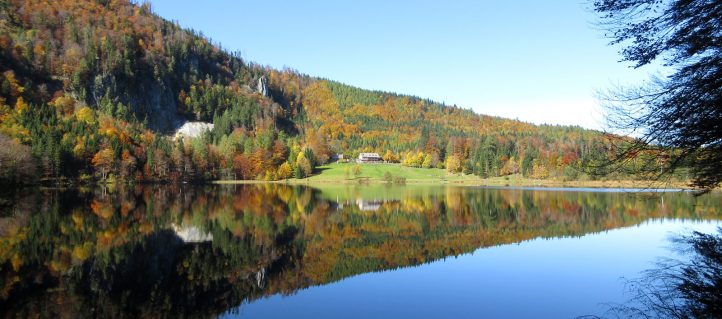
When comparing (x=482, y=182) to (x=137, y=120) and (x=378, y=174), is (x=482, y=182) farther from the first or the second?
(x=137, y=120)

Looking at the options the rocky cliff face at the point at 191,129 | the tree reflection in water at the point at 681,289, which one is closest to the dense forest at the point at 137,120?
the rocky cliff face at the point at 191,129

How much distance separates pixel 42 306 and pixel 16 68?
432 feet

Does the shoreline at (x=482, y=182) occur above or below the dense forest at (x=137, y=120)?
below

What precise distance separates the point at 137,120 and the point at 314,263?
135 metres

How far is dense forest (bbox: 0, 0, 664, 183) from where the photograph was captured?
8669 cm

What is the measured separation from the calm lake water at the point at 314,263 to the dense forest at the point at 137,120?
36610 mm

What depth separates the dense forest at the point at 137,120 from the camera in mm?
86688

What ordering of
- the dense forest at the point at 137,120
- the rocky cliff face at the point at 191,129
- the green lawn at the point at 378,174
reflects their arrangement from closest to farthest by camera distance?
1. the dense forest at the point at 137,120
2. the green lawn at the point at 378,174
3. the rocky cliff face at the point at 191,129

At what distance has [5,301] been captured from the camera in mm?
13797

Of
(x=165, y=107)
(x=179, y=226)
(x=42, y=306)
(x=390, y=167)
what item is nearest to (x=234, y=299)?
(x=42, y=306)

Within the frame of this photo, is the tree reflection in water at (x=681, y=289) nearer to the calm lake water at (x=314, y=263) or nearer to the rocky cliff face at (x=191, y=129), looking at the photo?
the calm lake water at (x=314, y=263)

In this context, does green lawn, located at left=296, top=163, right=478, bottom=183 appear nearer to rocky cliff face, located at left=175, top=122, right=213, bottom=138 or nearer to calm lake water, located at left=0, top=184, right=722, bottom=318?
rocky cliff face, located at left=175, top=122, right=213, bottom=138

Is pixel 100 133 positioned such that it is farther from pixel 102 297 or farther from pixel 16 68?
pixel 102 297

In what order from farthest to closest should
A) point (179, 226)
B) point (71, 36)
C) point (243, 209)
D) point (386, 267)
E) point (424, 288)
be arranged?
point (71, 36), point (243, 209), point (179, 226), point (386, 267), point (424, 288)
